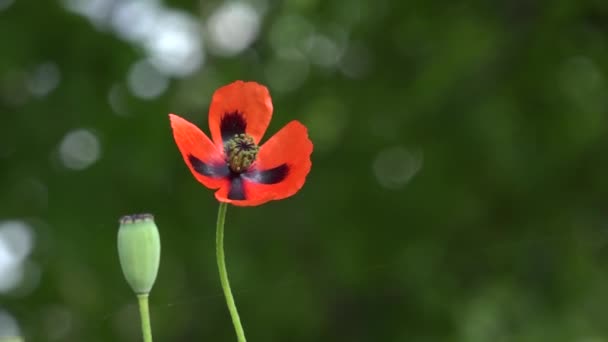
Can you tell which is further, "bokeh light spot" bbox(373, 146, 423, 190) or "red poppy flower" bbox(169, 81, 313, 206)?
"bokeh light spot" bbox(373, 146, 423, 190)

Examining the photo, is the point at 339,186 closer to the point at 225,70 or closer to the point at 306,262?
the point at 306,262

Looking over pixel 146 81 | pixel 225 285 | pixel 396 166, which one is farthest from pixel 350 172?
pixel 225 285

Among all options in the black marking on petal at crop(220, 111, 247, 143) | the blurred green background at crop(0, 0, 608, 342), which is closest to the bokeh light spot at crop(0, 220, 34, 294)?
the blurred green background at crop(0, 0, 608, 342)

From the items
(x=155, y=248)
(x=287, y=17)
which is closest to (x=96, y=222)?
(x=287, y=17)

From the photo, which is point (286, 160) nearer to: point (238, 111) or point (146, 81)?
point (238, 111)

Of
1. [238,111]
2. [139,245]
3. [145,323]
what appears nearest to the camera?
[145,323]

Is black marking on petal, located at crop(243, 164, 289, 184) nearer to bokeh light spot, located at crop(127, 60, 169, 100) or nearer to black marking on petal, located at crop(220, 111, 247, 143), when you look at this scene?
black marking on petal, located at crop(220, 111, 247, 143)

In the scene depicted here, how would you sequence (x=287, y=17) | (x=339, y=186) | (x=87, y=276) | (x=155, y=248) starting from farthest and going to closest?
(x=287, y=17), (x=339, y=186), (x=87, y=276), (x=155, y=248)
